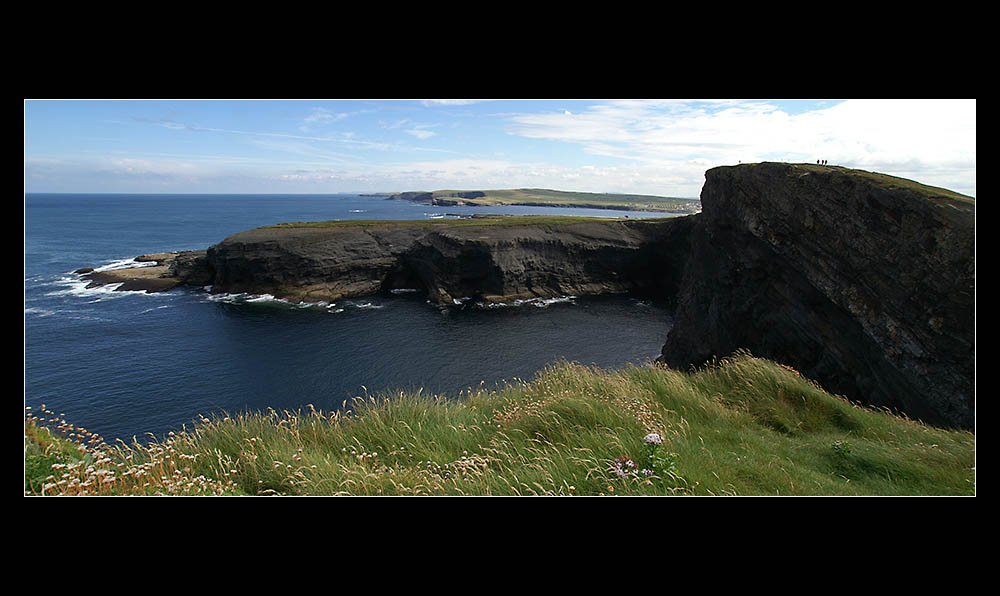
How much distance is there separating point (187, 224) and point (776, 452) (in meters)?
203

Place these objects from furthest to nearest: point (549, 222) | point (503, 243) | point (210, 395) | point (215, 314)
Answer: point (549, 222) < point (503, 243) < point (215, 314) < point (210, 395)

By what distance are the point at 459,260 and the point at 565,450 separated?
6763 centimetres

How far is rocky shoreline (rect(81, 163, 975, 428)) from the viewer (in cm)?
1922

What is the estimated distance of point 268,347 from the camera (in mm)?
47875

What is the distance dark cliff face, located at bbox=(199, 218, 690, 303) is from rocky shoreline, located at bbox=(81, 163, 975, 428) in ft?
1.07

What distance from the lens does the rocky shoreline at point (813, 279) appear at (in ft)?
63.1

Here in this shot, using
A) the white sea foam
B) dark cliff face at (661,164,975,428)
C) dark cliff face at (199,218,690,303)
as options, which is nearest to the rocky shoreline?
dark cliff face at (661,164,975,428)

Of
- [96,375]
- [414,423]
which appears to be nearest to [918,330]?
[414,423]

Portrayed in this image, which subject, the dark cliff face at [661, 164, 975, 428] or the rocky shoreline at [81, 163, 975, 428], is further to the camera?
the rocky shoreline at [81, 163, 975, 428]

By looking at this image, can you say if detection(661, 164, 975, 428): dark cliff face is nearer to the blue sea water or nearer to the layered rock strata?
the blue sea water

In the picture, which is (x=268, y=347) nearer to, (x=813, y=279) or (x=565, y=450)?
(x=813, y=279)

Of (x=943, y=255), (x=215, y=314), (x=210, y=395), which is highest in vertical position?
(x=943, y=255)

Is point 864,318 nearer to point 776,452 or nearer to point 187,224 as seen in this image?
point 776,452

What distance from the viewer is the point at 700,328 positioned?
39.8m
